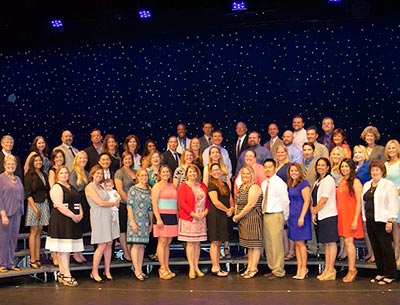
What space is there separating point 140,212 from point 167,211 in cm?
34

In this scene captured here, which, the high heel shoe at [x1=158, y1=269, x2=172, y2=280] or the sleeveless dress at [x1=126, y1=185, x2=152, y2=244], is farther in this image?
the high heel shoe at [x1=158, y1=269, x2=172, y2=280]

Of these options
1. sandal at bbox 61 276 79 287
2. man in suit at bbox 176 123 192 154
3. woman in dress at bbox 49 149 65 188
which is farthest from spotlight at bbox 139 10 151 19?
sandal at bbox 61 276 79 287

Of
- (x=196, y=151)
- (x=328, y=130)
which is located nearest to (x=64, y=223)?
(x=196, y=151)

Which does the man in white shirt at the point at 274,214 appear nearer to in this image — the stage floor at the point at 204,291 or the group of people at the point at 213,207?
the group of people at the point at 213,207

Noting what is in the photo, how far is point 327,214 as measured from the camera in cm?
841

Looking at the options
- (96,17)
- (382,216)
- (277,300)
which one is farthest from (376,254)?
(96,17)

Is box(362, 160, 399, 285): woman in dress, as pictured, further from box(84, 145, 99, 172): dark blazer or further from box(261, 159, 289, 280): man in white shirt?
box(84, 145, 99, 172): dark blazer

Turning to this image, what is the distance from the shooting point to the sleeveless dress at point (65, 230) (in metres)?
8.28

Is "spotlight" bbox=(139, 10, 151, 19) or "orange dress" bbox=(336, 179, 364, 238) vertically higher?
"spotlight" bbox=(139, 10, 151, 19)

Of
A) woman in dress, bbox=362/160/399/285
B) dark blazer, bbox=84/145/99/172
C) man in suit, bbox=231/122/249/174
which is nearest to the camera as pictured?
woman in dress, bbox=362/160/399/285

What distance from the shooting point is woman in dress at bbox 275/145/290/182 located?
9016 mm

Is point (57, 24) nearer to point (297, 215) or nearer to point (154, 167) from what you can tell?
point (154, 167)

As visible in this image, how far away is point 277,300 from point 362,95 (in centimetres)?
505

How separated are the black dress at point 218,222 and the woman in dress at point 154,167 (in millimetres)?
769
